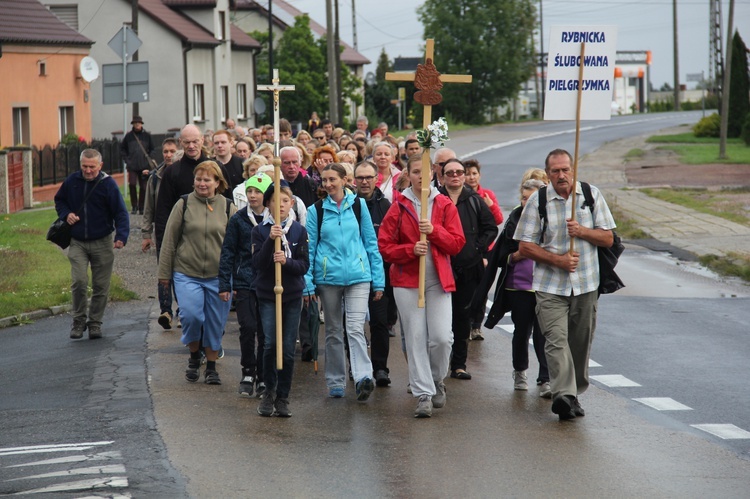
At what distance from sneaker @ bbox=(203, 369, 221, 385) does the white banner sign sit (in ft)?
11.3

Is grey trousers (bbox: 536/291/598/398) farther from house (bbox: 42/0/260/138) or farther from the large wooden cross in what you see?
house (bbox: 42/0/260/138)

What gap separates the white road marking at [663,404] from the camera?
9.48 meters

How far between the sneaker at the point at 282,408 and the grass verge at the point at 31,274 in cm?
651

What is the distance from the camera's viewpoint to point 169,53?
1994 inches

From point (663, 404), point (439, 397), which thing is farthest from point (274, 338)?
point (663, 404)

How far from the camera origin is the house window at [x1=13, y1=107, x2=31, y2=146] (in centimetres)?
3547

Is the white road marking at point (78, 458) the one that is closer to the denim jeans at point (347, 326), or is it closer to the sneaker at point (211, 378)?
the denim jeans at point (347, 326)

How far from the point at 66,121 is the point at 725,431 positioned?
33.3 metres

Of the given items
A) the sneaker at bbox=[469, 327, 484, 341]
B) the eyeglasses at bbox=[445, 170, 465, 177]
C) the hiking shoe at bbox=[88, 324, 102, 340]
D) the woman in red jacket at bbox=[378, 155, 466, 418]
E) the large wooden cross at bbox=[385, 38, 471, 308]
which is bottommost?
the sneaker at bbox=[469, 327, 484, 341]

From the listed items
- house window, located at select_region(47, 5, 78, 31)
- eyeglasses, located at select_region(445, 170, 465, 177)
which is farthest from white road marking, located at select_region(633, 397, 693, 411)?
house window, located at select_region(47, 5, 78, 31)

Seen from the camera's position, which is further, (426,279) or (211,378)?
(211,378)

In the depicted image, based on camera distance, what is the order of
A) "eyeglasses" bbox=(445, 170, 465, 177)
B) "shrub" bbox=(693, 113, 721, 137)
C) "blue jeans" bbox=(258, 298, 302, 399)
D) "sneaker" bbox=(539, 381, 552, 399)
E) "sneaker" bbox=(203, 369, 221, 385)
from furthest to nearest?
"shrub" bbox=(693, 113, 721, 137) → "sneaker" bbox=(203, 369, 221, 385) → "eyeglasses" bbox=(445, 170, 465, 177) → "sneaker" bbox=(539, 381, 552, 399) → "blue jeans" bbox=(258, 298, 302, 399)

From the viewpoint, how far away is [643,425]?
8.85 m

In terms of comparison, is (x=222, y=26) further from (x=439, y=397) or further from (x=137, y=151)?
(x=439, y=397)
